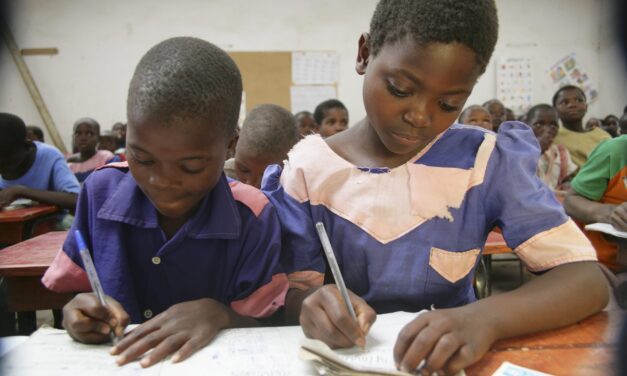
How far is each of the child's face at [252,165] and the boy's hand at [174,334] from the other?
920 millimetres

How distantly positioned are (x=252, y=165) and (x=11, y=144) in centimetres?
178

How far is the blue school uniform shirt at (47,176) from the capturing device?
2.81 meters

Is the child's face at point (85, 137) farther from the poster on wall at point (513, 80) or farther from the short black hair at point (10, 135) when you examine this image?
the poster on wall at point (513, 80)

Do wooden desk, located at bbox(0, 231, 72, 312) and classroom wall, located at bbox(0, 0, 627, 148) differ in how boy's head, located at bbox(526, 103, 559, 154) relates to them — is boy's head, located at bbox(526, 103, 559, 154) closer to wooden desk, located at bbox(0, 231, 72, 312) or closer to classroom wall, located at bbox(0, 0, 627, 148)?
classroom wall, located at bbox(0, 0, 627, 148)

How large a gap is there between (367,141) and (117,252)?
54 centimetres

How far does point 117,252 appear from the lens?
0.91 metres

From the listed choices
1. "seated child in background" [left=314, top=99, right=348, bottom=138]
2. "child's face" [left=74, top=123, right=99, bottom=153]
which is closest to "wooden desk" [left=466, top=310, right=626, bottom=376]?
"seated child in background" [left=314, top=99, right=348, bottom=138]

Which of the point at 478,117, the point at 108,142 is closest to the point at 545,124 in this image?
the point at 478,117

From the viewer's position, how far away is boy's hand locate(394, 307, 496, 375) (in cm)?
63

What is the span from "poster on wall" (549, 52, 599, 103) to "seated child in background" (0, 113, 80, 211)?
5.81m

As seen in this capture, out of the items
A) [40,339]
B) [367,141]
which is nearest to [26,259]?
[40,339]

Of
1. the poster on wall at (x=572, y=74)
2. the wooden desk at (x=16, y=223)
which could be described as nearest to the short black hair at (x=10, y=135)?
the wooden desk at (x=16, y=223)

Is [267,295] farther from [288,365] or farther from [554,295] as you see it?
[554,295]

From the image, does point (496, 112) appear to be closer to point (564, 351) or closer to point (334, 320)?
point (564, 351)
